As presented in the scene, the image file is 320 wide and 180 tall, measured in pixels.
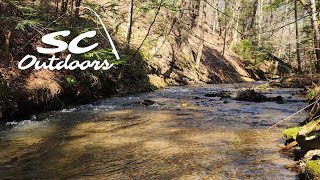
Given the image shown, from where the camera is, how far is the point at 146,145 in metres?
6.52

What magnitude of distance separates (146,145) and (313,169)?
322 centimetres

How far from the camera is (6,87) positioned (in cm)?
887

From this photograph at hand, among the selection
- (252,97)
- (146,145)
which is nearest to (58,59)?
(146,145)

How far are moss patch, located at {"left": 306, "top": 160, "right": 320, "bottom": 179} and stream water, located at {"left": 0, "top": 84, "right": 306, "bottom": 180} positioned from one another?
0.50 m

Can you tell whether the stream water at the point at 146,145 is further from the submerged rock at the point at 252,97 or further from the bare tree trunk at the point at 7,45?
the submerged rock at the point at 252,97

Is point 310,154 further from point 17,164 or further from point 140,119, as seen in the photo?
point 140,119

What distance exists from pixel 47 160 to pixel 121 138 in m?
1.93

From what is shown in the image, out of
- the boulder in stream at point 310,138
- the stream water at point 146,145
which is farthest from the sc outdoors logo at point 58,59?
the boulder in stream at point 310,138

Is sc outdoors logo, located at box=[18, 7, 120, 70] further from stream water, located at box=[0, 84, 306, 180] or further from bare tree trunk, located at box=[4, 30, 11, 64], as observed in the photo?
stream water, located at box=[0, 84, 306, 180]

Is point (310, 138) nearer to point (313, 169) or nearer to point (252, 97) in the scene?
point (313, 169)

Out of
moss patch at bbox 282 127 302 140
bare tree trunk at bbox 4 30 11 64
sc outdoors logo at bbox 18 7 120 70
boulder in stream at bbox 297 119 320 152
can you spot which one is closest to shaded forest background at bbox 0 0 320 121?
bare tree trunk at bbox 4 30 11 64

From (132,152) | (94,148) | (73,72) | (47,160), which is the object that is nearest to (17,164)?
(47,160)

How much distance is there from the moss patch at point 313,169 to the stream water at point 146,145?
1.65 ft

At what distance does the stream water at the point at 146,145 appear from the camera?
4.94 meters
